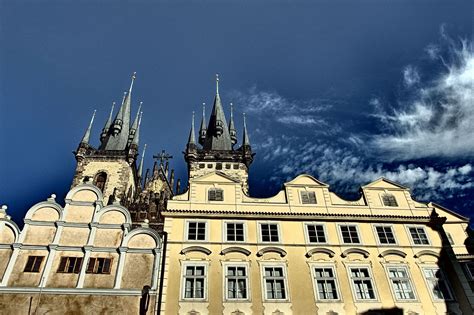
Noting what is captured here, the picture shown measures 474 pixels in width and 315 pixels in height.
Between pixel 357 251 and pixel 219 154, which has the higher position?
pixel 219 154

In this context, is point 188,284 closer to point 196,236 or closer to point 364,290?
point 196,236

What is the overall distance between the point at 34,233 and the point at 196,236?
7.59m

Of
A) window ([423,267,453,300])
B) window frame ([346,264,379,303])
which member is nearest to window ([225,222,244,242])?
window frame ([346,264,379,303])

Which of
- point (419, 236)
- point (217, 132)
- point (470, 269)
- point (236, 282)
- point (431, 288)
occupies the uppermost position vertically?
point (217, 132)

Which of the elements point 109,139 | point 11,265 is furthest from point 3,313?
point 109,139

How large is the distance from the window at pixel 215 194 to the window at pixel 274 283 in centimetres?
474

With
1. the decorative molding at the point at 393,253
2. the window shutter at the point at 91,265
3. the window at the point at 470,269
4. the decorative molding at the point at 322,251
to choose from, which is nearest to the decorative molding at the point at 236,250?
the decorative molding at the point at 322,251

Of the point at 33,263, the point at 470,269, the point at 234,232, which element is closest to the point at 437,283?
the point at 470,269

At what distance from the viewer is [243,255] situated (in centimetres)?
1686

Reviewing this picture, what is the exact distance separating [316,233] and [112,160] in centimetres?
3331

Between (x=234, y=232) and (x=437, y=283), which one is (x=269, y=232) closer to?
(x=234, y=232)

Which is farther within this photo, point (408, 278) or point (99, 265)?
point (408, 278)

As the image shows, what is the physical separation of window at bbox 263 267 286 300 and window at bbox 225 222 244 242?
206 centimetres

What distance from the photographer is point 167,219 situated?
18031 millimetres
